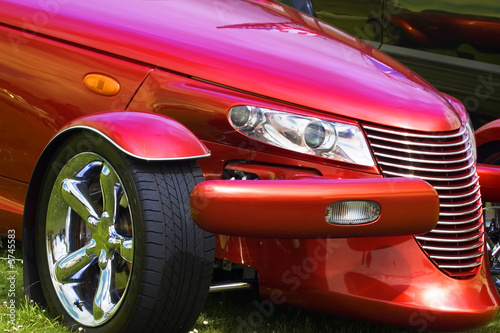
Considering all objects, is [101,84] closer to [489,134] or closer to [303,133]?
[303,133]

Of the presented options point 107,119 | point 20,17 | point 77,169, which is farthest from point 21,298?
point 20,17

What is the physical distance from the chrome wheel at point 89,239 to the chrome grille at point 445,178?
0.88 m

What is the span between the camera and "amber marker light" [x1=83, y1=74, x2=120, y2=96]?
3.21m

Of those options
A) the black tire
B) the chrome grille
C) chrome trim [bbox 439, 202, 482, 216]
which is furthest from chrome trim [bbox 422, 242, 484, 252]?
the black tire

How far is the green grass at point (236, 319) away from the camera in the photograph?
10.2 ft

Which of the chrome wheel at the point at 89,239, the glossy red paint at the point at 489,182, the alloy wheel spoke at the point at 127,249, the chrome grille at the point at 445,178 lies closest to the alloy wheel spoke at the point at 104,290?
the chrome wheel at the point at 89,239

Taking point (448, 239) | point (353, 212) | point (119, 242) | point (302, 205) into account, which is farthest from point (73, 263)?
point (448, 239)

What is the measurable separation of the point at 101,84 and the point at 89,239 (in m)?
0.56

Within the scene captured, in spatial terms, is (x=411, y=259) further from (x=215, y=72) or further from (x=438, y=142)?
(x=215, y=72)

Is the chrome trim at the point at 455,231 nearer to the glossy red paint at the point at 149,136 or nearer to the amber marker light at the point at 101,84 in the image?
the glossy red paint at the point at 149,136

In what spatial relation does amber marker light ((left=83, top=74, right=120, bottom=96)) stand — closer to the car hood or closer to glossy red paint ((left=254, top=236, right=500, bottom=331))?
the car hood

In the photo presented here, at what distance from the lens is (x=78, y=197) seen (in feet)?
10.1

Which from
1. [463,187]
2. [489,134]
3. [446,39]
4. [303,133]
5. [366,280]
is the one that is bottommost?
[366,280]

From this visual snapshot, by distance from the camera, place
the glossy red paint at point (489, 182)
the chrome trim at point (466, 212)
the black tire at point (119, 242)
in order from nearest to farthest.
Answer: the black tire at point (119, 242) < the chrome trim at point (466, 212) < the glossy red paint at point (489, 182)
